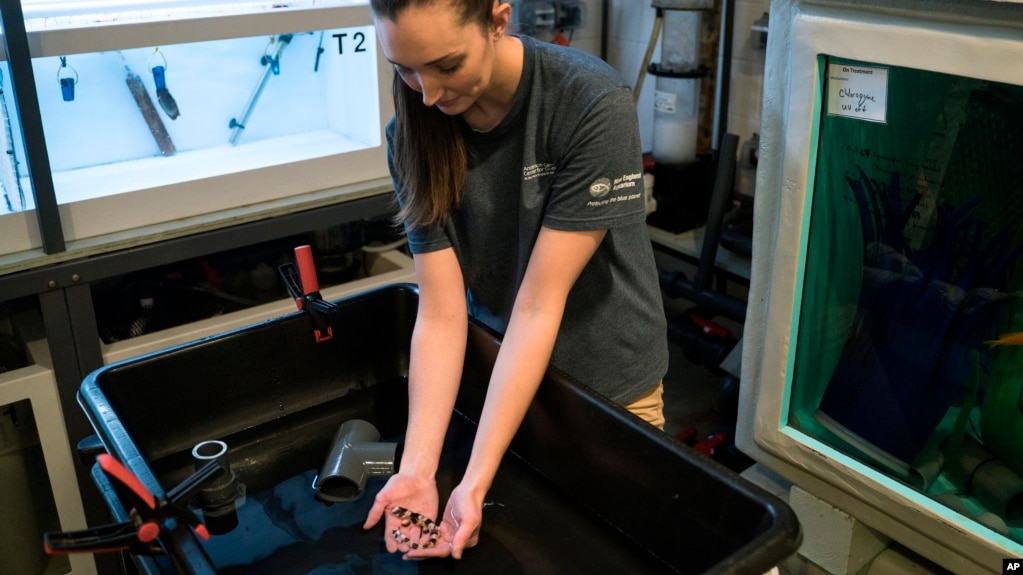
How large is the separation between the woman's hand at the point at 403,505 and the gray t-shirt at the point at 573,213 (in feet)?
0.77

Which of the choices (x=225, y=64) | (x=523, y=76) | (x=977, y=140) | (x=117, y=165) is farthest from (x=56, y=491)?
(x=977, y=140)

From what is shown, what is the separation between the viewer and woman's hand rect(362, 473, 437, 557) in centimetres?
95

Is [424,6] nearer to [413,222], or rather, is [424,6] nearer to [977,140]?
[413,222]

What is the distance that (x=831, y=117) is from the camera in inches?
50.3

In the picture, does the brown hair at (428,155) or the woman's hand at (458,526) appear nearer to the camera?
the woman's hand at (458,526)

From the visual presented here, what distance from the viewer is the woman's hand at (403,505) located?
951 millimetres

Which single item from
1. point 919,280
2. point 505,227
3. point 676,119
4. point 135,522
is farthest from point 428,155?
point 676,119

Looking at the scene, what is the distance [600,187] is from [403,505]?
1.38 feet

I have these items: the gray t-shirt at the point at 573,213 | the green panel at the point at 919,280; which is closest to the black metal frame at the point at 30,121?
the gray t-shirt at the point at 573,213

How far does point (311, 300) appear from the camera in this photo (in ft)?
3.96

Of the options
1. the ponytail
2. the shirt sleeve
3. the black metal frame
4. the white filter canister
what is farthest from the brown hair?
the white filter canister

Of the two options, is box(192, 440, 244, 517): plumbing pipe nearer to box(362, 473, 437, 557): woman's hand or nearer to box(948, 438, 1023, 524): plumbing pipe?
box(362, 473, 437, 557): woman's hand

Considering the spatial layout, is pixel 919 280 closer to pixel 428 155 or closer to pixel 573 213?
pixel 573 213

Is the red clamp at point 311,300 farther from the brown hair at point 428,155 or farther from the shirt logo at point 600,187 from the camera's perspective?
the shirt logo at point 600,187
